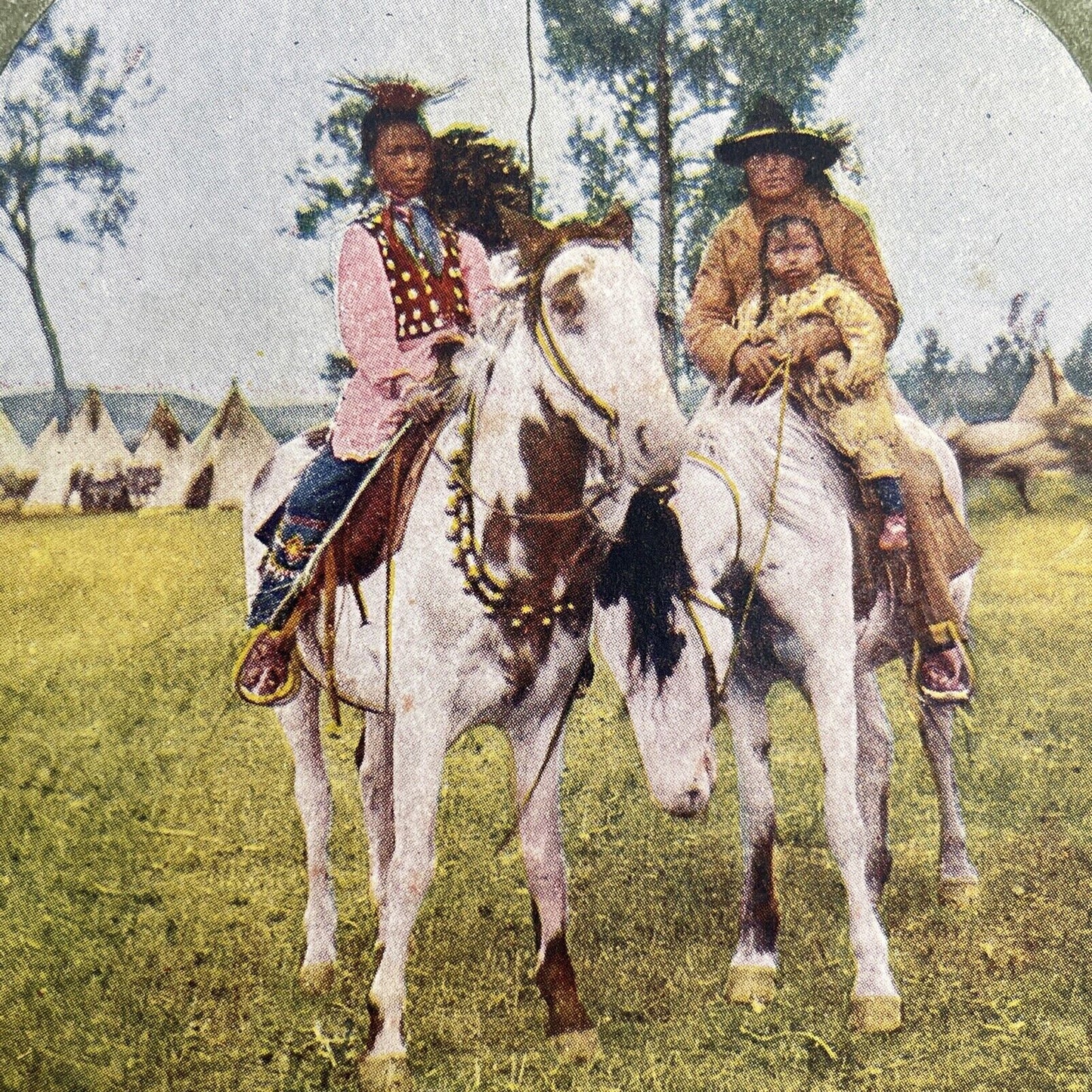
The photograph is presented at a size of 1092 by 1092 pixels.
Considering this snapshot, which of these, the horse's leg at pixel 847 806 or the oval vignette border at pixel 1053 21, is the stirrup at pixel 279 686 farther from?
Answer: the oval vignette border at pixel 1053 21

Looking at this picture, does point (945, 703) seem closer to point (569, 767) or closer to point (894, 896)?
point (894, 896)

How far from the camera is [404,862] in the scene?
3.53m

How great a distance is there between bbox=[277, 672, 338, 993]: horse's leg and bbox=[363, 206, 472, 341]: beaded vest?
4.12 feet

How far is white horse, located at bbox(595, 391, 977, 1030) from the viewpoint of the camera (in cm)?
365

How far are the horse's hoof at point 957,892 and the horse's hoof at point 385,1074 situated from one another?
1893 mm

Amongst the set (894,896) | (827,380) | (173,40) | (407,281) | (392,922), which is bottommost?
(894,896)

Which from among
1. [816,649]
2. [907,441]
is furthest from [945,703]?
[907,441]

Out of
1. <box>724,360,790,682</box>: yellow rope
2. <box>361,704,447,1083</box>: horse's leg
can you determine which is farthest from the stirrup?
<box>724,360,790,682</box>: yellow rope

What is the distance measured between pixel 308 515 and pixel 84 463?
1.00 meters

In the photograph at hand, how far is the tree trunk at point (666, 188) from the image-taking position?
3754 mm

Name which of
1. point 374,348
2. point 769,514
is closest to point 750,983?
point 769,514

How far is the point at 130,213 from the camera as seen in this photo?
3.88 m

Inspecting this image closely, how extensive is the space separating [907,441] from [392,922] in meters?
2.27

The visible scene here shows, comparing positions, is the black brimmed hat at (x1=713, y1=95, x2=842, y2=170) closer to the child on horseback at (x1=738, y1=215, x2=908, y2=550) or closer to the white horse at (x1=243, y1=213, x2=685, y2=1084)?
the child on horseback at (x1=738, y1=215, x2=908, y2=550)
